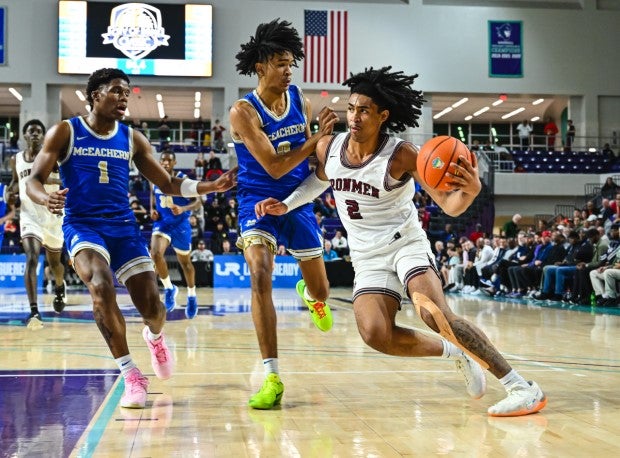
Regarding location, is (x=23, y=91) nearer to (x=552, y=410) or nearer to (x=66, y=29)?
(x=66, y=29)

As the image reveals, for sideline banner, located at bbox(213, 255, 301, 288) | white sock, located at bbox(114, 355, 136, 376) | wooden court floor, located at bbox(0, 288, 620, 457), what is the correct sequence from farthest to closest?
sideline banner, located at bbox(213, 255, 301, 288)
white sock, located at bbox(114, 355, 136, 376)
wooden court floor, located at bbox(0, 288, 620, 457)

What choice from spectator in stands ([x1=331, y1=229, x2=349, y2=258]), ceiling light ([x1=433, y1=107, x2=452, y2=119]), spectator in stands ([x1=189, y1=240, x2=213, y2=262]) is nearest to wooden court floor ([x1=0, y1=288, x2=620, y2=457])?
spectator in stands ([x1=189, y1=240, x2=213, y2=262])

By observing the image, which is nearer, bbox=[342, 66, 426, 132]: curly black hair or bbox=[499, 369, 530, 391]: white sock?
bbox=[499, 369, 530, 391]: white sock

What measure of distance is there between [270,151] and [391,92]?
88 centimetres

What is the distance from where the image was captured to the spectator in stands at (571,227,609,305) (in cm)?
1317

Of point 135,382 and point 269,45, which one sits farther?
point 269,45

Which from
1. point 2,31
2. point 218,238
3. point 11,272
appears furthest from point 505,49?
point 11,272

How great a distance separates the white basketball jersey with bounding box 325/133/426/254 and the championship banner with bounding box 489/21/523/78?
27.8 meters

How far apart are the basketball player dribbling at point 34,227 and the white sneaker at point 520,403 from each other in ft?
20.8

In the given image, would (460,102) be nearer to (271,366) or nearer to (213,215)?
(213,215)

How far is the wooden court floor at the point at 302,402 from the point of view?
345 centimetres

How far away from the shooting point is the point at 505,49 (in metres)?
30.9

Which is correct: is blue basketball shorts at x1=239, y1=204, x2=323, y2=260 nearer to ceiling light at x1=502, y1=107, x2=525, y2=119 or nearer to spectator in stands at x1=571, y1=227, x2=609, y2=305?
spectator in stands at x1=571, y1=227, x2=609, y2=305

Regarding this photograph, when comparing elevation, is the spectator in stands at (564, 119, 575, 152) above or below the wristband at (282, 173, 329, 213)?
above
